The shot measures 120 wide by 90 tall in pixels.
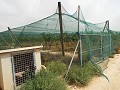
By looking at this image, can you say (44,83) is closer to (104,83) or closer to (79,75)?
(79,75)

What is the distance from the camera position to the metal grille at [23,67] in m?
6.79

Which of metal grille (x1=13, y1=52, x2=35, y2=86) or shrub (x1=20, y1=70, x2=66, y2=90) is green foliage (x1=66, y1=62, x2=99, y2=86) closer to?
shrub (x1=20, y1=70, x2=66, y2=90)

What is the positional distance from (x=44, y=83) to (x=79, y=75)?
7.31ft

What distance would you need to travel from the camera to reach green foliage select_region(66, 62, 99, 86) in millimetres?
8273

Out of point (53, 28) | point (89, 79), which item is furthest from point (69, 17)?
point (89, 79)

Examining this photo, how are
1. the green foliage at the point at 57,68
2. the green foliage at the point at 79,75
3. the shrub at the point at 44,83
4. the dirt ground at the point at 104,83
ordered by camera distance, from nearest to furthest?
the shrub at the point at 44,83 < the dirt ground at the point at 104,83 < the green foliage at the point at 79,75 < the green foliage at the point at 57,68

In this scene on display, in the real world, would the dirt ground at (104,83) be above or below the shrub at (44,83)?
below

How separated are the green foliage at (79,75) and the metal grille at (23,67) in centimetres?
187

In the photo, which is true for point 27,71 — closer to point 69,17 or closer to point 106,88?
point 106,88

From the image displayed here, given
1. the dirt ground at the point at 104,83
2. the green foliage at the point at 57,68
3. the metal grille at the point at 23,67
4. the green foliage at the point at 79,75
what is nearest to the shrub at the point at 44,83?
the metal grille at the point at 23,67

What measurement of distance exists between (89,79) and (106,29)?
22.7ft

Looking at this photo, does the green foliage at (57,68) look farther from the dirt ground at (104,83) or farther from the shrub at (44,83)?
the shrub at (44,83)

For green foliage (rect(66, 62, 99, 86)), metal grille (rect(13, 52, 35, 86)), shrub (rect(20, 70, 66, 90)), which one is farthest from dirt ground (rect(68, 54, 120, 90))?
metal grille (rect(13, 52, 35, 86))

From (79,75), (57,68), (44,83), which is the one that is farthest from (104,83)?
(44,83)
